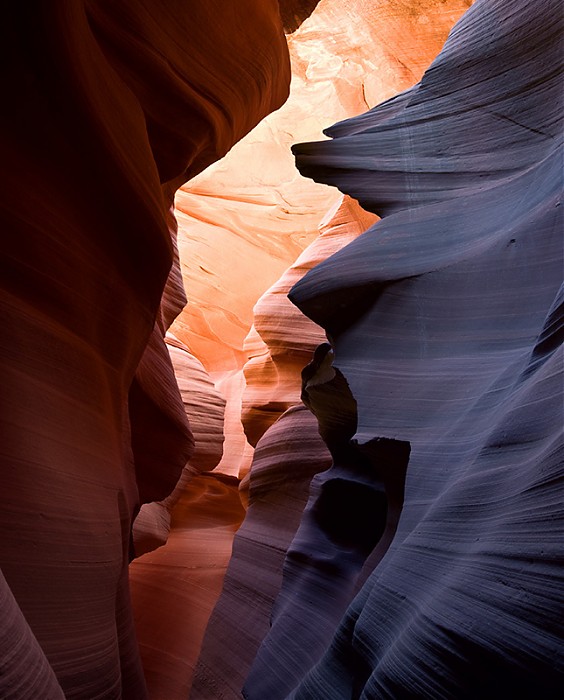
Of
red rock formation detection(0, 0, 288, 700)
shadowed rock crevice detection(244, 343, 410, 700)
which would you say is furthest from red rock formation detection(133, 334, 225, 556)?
red rock formation detection(0, 0, 288, 700)

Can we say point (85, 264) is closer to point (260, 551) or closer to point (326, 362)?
point (326, 362)

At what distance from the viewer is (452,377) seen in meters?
1.85

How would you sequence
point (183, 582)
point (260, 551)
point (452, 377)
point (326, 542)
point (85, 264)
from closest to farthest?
point (452, 377) < point (85, 264) < point (326, 542) < point (260, 551) < point (183, 582)

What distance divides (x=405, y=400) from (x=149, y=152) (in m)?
1.42

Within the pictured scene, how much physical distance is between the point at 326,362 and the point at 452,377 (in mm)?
1478

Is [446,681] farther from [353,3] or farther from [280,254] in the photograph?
[280,254]

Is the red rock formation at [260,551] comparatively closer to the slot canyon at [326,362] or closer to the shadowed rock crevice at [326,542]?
the slot canyon at [326,362]

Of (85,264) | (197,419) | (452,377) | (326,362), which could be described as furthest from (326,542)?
(197,419)

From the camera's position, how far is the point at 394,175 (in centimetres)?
258

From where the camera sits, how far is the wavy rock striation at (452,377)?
1.15 meters

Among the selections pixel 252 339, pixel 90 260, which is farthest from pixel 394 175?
pixel 252 339

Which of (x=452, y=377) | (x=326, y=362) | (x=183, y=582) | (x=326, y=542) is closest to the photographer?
(x=452, y=377)

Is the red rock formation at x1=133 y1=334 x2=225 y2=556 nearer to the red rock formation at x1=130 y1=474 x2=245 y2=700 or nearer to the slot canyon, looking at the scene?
the red rock formation at x1=130 y1=474 x2=245 y2=700

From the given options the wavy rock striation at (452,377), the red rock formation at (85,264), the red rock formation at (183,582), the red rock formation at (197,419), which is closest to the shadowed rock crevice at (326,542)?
the wavy rock striation at (452,377)
